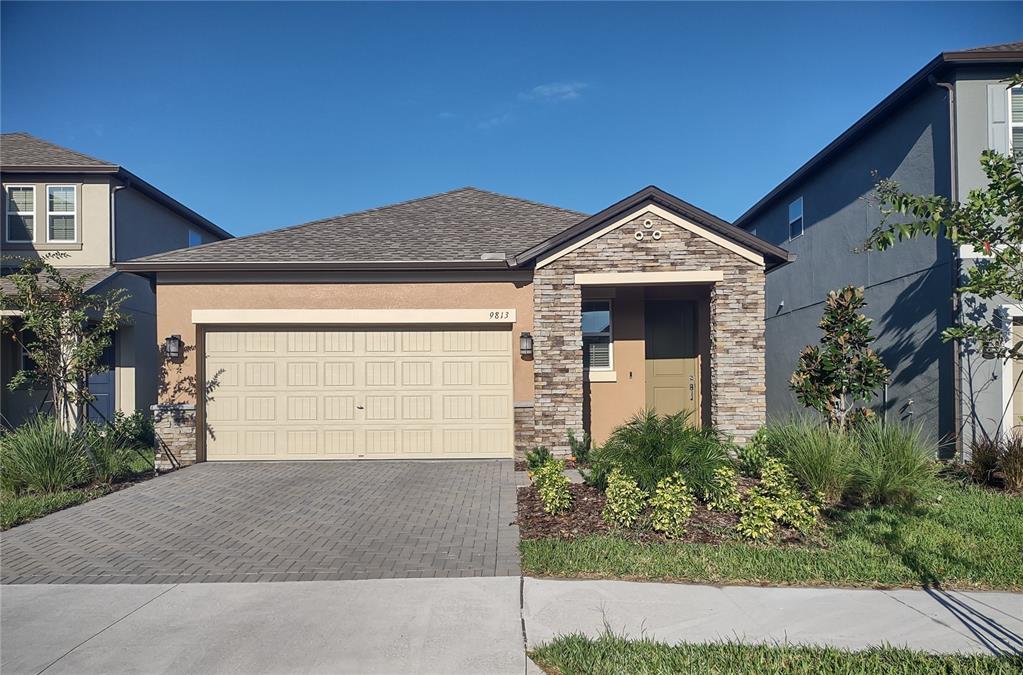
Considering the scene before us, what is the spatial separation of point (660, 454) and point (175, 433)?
8.77m

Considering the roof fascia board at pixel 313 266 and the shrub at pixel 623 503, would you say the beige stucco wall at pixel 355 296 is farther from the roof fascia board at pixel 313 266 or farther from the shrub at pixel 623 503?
the shrub at pixel 623 503

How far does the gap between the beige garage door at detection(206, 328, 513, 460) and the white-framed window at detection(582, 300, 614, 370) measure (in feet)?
5.78

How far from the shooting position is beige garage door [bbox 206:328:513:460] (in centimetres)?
1177

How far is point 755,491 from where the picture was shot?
6.99 m

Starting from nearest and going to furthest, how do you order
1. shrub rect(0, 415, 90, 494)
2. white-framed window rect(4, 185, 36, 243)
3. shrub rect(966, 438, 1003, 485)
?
shrub rect(966, 438, 1003, 485)
shrub rect(0, 415, 90, 494)
white-framed window rect(4, 185, 36, 243)

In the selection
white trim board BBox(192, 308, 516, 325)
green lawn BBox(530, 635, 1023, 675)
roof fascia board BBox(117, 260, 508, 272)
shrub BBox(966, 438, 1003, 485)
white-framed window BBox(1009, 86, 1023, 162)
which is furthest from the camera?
white trim board BBox(192, 308, 516, 325)

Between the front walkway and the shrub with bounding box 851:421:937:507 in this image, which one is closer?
the front walkway

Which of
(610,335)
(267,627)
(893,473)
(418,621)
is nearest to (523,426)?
(610,335)

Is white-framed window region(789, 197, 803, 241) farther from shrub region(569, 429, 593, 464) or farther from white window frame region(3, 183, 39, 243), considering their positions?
white window frame region(3, 183, 39, 243)

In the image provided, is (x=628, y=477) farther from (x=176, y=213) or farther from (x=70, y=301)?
(x=176, y=213)

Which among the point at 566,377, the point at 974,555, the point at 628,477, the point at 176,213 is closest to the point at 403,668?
the point at 628,477

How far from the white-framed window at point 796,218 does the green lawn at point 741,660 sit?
13.6m

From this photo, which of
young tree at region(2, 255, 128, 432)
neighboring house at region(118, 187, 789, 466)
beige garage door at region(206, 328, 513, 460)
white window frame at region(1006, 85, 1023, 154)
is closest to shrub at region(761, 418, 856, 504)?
neighboring house at region(118, 187, 789, 466)

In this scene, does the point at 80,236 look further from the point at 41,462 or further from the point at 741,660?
the point at 741,660
